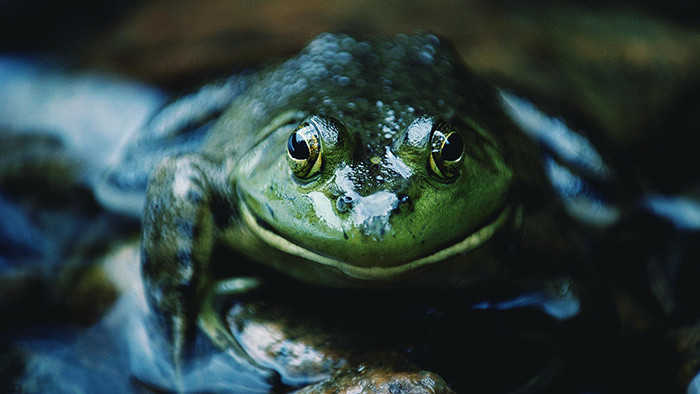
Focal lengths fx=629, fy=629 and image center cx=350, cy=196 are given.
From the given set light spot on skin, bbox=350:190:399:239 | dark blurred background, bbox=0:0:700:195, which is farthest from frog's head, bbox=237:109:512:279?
dark blurred background, bbox=0:0:700:195

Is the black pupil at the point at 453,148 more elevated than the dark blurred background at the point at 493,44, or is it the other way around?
the black pupil at the point at 453,148

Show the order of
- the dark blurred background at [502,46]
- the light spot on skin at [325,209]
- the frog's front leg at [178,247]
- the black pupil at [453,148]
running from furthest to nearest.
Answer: the dark blurred background at [502,46]
the frog's front leg at [178,247]
the black pupil at [453,148]
the light spot on skin at [325,209]

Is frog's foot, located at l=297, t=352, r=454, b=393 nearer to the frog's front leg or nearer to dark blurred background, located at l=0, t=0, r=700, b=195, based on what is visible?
the frog's front leg

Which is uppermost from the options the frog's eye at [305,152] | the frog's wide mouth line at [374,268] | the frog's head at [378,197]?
the frog's eye at [305,152]

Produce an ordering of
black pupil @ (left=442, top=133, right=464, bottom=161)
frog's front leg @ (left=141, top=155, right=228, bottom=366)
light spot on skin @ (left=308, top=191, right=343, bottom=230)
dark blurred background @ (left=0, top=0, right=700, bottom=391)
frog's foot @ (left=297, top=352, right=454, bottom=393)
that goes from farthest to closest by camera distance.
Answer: dark blurred background @ (left=0, top=0, right=700, bottom=391) → frog's front leg @ (left=141, top=155, right=228, bottom=366) → black pupil @ (left=442, top=133, right=464, bottom=161) → light spot on skin @ (left=308, top=191, right=343, bottom=230) → frog's foot @ (left=297, top=352, right=454, bottom=393)

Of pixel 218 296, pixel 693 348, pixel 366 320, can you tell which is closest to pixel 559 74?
pixel 693 348

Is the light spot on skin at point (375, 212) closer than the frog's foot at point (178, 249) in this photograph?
Yes

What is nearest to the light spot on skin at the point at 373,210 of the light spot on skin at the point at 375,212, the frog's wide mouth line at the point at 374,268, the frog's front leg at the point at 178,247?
the light spot on skin at the point at 375,212

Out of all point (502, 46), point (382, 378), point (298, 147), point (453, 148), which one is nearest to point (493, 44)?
point (502, 46)

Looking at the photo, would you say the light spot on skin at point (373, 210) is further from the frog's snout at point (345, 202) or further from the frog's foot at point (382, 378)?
the frog's foot at point (382, 378)
